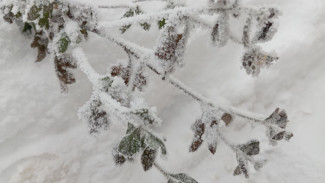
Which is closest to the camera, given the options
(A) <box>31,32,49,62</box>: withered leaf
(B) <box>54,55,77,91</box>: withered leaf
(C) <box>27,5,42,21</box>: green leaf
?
(C) <box>27,5,42,21</box>: green leaf

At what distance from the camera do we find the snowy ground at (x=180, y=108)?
3.77ft

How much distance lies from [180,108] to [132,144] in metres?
0.58

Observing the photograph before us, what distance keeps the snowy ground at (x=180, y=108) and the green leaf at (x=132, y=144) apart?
448 millimetres

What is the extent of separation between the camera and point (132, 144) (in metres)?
0.79

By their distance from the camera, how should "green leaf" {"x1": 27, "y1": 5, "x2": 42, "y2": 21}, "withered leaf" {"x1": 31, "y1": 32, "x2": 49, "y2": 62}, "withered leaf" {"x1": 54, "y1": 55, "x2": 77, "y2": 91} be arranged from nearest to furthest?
"green leaf" {"x1": 27, "y1": 5, "x2": 42, "y2": 21}, "withered leaf" {"x1": 54, "y1": 55, "x2": 77, "y2": 91}, "withered leaf" {"x1": 31, "y1": 32, "x2": 49, "y2": 62}

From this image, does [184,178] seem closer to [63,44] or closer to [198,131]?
[198,131]

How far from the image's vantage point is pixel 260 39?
0.70 metres

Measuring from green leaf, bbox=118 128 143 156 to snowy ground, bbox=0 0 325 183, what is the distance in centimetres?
45

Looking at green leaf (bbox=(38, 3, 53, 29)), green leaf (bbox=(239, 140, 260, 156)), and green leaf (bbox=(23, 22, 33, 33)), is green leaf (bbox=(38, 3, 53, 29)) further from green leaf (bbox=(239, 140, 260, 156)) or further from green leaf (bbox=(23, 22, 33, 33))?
green leaf (bbox=(239, 140, 260, 156))

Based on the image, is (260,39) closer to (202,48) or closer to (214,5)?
(214,5)

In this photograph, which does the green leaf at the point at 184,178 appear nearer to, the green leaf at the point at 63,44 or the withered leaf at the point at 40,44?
the green leaf at the point at 63,44

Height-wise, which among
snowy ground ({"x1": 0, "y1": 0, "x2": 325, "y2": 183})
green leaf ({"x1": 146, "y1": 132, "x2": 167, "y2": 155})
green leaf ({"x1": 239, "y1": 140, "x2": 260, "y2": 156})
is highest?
green leaf ({"x1": 146, "y1": 132, "x2": 167, "y2": 155})

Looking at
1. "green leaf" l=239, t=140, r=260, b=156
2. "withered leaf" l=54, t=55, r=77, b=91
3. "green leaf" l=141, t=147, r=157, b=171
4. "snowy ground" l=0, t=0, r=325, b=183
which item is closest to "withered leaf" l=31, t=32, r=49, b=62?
"snowy ground" l=0, t=0, r=325, b=183

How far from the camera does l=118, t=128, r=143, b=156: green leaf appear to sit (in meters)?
0.79
